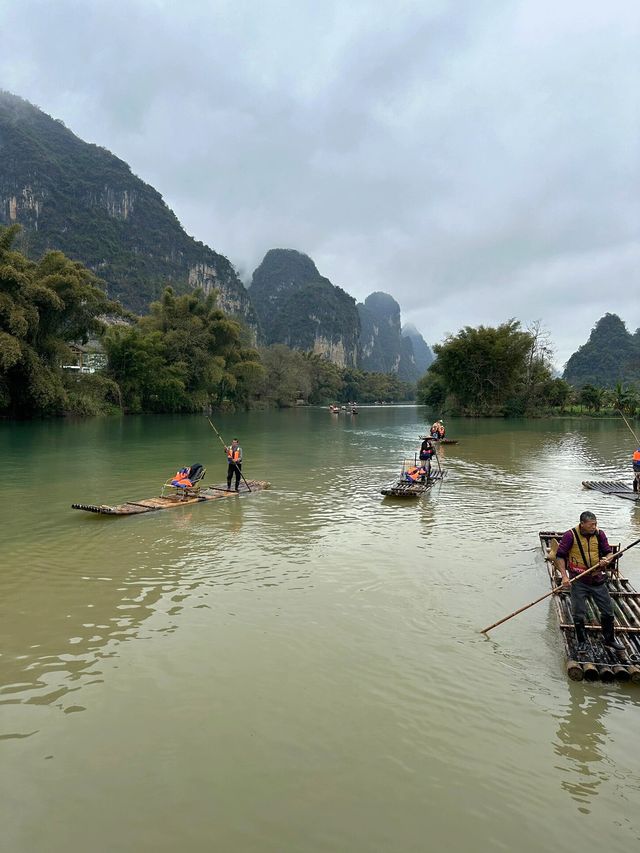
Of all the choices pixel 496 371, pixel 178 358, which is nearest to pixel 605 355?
pixel 496 371

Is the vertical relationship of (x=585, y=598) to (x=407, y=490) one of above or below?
above

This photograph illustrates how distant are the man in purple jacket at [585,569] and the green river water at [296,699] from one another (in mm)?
602

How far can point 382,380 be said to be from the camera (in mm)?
152375

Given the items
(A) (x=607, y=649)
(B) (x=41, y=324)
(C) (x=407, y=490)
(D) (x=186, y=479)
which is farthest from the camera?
(B) (x=41, y=324)

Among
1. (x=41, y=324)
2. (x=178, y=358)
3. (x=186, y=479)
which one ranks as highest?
(x=41, y=324)

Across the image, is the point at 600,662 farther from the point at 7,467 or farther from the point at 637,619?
the point at 7,467

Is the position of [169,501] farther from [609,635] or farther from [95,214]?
[95,214]

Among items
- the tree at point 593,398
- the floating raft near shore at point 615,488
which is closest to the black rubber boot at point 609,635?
the floating raft near shore at point 615,488

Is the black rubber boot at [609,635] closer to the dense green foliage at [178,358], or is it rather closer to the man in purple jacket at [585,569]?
the man in purple jacket at [585,569]

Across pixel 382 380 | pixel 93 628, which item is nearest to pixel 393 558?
pixel 93 628

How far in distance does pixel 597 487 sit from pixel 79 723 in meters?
17.3

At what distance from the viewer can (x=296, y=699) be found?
205 inches

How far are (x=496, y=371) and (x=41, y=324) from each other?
50.1 meters

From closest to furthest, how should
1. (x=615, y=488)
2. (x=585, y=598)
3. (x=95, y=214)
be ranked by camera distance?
(x=585, y=598), (x=615, y=488), (x=95, y=214)
